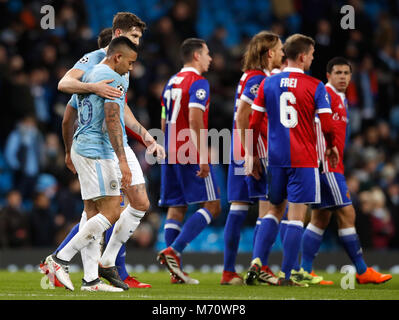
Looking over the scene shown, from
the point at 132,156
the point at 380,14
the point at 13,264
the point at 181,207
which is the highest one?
the point at 380,14

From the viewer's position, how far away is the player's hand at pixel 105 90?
6.67 m

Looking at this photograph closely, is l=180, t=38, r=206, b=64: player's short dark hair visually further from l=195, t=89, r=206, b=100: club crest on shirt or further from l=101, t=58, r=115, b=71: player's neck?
l=101, t=58, r=115, b=71: player's neck

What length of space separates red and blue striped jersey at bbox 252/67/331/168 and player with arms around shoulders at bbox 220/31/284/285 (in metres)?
0.52

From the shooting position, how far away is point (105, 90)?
6672 millimetres

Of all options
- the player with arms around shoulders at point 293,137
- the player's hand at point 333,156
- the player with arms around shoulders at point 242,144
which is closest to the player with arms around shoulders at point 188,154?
the player with arms around shoulders at point 242,144

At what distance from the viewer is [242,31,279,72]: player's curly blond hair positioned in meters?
8.59

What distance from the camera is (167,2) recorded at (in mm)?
17781

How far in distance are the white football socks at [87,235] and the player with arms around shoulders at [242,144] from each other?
2111mm

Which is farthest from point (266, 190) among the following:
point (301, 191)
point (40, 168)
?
point (40, 168)

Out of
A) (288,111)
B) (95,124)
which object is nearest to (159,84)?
(288,111)

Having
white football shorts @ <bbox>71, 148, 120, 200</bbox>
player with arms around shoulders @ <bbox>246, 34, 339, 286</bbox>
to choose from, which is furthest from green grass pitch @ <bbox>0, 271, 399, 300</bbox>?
white football shorts @ <bbox>71, 148, 120, 200</bbox>

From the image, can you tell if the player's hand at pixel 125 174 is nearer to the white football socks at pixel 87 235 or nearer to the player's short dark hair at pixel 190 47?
the white football socks at pixel 87 235

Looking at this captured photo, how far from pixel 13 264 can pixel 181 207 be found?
13.8ft
